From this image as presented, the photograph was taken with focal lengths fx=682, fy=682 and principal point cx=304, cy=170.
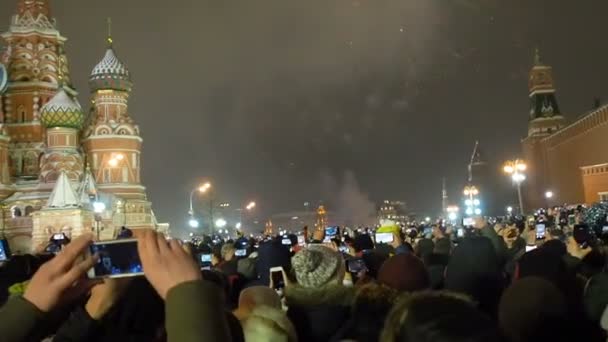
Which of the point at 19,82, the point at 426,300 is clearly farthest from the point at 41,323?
the point at 19,82

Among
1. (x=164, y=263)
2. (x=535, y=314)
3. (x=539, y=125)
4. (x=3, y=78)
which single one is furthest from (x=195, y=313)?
(x=539, y=125)

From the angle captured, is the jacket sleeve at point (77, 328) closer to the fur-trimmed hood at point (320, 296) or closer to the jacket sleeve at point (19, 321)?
the jacket sleeve at point (19, 321)

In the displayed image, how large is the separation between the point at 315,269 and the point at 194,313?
292cm

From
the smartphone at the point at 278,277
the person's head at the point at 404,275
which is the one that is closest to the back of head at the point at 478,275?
the person's head at the point at 404,275

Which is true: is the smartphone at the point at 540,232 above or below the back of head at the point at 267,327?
above

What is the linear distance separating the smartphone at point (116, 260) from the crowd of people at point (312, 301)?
4 cm

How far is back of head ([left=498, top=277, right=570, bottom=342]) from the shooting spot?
3.38 m

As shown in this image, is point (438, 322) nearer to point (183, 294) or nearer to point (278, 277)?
point (183, 294)

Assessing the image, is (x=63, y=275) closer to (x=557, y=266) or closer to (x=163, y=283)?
(x=163, y=283)

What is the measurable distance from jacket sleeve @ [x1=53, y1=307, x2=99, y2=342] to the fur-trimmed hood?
2.04 meters

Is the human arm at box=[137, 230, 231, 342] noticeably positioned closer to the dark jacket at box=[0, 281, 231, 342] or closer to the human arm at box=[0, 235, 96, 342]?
the dark jacket at box=[0, 281, 231, 342]

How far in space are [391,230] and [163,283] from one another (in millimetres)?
10793

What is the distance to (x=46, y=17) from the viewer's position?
56.3 m

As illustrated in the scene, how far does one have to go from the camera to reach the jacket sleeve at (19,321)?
2064 mm
